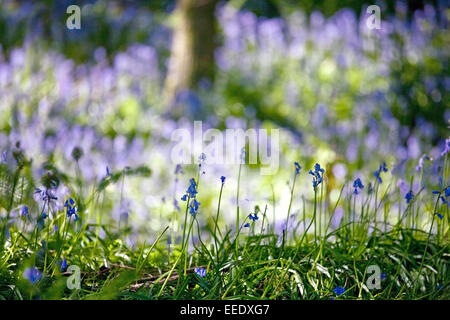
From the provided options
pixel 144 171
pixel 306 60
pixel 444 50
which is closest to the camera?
pixel 144 171

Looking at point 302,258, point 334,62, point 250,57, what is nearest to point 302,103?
point 334,62

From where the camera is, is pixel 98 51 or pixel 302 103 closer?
pixel 302 103

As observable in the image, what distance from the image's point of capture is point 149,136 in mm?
4031

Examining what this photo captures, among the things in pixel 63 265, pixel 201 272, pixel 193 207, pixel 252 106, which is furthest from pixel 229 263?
pixel 252 106

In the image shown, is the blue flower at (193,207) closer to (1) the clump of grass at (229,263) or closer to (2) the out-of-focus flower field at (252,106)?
(1) the clump of grass at (229,263)

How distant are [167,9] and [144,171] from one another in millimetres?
3949

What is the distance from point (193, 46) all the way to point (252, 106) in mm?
794

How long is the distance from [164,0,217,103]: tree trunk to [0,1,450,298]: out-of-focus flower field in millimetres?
182

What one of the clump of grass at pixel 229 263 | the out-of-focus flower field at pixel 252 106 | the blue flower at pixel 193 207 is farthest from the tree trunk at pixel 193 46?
the blue flower at pixel 193 207

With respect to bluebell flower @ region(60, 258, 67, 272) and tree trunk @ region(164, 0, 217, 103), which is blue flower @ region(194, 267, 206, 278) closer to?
bluebell flower @ region(60, 258, 67, 272)

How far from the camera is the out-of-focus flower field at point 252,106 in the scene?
3.33 m

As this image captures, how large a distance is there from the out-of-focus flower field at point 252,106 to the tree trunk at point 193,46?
182 millimetres
